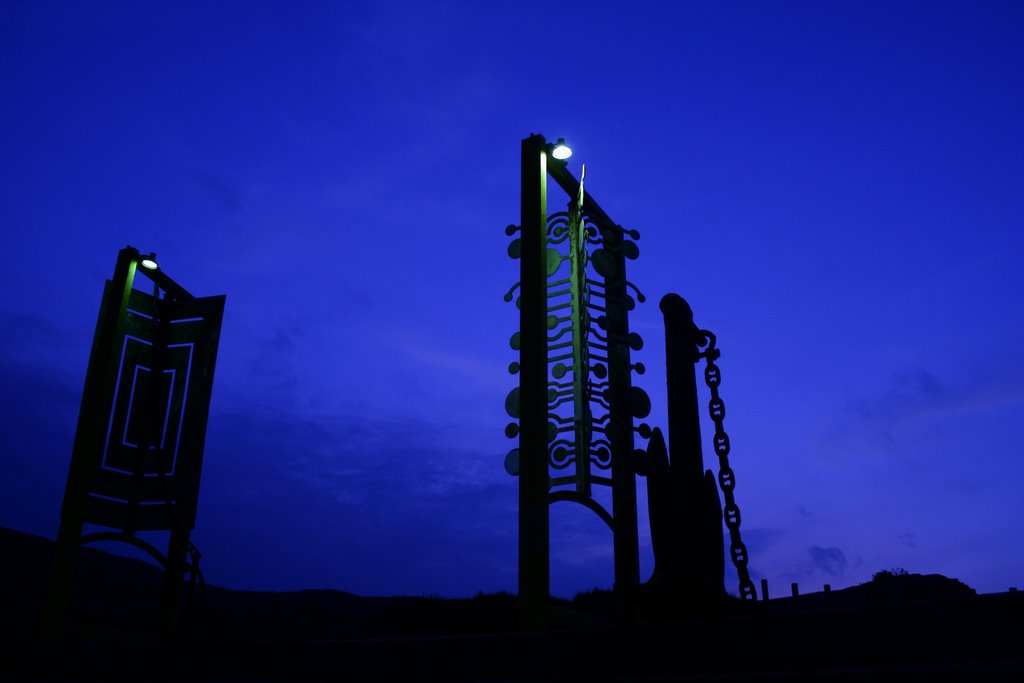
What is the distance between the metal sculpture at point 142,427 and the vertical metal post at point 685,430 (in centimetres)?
622

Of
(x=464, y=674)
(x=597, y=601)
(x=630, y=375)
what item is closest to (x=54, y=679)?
(x=464, y=674)

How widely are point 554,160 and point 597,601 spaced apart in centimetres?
712

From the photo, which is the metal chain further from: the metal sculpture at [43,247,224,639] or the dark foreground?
the metal sculpture at [43,247,224,639]

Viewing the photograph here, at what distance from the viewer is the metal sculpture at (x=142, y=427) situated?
371 inches

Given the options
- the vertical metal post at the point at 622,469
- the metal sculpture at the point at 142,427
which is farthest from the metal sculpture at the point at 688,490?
the metal sculpture at the point at 142,427

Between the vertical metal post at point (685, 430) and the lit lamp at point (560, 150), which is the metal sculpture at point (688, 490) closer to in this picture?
the vertical metal post at point (685, 430)

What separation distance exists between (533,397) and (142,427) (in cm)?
496

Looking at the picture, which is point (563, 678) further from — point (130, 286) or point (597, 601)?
point (597, 601)

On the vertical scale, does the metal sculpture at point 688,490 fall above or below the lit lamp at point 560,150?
below

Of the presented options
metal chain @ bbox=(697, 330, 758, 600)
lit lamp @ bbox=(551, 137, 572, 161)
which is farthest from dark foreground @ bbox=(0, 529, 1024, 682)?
lit lamp @ bbox=(551, 137, 572, 161)

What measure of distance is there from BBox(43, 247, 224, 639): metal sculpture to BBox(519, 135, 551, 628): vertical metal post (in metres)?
4.18

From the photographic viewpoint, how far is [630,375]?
417 inches

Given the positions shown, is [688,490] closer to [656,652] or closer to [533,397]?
[656,652]

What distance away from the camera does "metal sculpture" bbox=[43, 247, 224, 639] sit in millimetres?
9422
